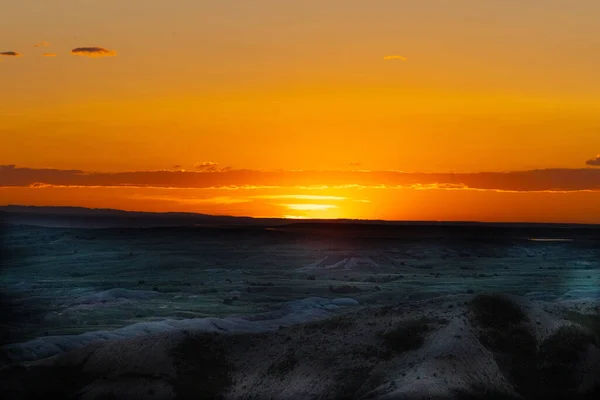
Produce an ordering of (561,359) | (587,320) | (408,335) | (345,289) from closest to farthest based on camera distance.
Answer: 1. (561,359)
2. (408,335)
3. (587,320)
4. (345,289)

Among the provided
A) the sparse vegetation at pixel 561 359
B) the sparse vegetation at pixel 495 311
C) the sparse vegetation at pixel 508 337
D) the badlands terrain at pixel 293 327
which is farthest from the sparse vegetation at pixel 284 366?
the sparse vegetation at pixel 561 359

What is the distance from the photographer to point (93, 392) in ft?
98.0

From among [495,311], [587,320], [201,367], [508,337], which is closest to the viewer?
[508,337]

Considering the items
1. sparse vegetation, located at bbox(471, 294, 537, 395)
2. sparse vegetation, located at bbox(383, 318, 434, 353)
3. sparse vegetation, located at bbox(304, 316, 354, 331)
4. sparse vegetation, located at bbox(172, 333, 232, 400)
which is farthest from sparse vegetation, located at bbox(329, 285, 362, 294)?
sparse vegetation, located at bbox(383, 318, 434, 353)

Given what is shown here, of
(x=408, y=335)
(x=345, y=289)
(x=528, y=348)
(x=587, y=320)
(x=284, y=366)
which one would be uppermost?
(x=587, y=320)

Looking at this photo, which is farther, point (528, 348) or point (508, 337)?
point (508, 337)

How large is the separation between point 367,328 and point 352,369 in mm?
2493

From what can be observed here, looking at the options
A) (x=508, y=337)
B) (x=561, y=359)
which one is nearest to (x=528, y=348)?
(x=508, y=337)

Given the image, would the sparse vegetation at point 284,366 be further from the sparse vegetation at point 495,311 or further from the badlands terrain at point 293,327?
the sparse vegetation at point 495,311

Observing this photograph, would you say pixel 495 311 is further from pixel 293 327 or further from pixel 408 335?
pixel 293 327

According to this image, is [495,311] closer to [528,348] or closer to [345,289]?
[528,348]

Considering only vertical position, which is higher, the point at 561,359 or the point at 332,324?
the point at 332,324

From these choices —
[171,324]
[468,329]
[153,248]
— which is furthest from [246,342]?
[153,248]

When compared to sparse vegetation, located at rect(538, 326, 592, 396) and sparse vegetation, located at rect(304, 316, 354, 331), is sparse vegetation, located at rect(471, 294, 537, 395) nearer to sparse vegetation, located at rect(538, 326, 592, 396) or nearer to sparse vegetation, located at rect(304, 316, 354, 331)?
sparse vegetation, located at rect(538, 326, 592, 396)
